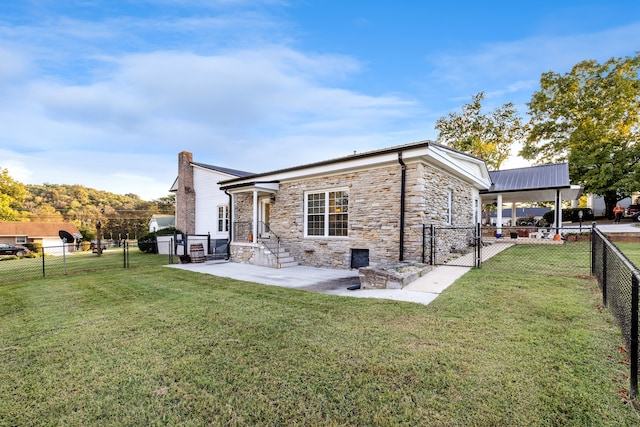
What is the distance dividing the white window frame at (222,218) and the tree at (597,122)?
25.8 meters

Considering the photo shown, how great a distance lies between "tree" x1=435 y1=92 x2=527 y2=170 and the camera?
25797 millimetres

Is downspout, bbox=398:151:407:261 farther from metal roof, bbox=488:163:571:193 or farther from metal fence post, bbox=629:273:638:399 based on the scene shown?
metal roof, bbox=488:163:571:193

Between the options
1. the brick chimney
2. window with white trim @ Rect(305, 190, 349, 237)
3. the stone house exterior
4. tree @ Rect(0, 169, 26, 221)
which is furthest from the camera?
tree @ Rect(0, 169, 26, 221)

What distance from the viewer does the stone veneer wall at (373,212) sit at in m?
8.20

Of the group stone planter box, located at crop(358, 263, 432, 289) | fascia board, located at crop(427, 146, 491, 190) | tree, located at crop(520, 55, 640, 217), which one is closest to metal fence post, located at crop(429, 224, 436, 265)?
stone planter box, located at crop(358, 263, 432, 289)

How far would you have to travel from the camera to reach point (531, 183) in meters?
14.8

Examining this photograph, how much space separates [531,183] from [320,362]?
16564mm

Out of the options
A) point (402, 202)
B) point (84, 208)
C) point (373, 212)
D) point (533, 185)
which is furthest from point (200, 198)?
point (84, 208)

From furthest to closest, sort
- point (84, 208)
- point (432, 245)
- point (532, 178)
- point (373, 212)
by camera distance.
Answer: point (84, 208)
point (532, 178)
point (373, 212)
point (432, 245)

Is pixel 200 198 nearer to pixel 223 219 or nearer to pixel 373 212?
pixel 223 219

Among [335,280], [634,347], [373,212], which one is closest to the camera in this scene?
[634,347]

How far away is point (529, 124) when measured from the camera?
84.2 ft

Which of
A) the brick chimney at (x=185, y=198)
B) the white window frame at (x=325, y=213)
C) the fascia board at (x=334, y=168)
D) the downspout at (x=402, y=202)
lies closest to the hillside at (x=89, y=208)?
the brick chimney at (x=185, y=198)

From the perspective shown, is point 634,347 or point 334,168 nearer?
point 634,347
